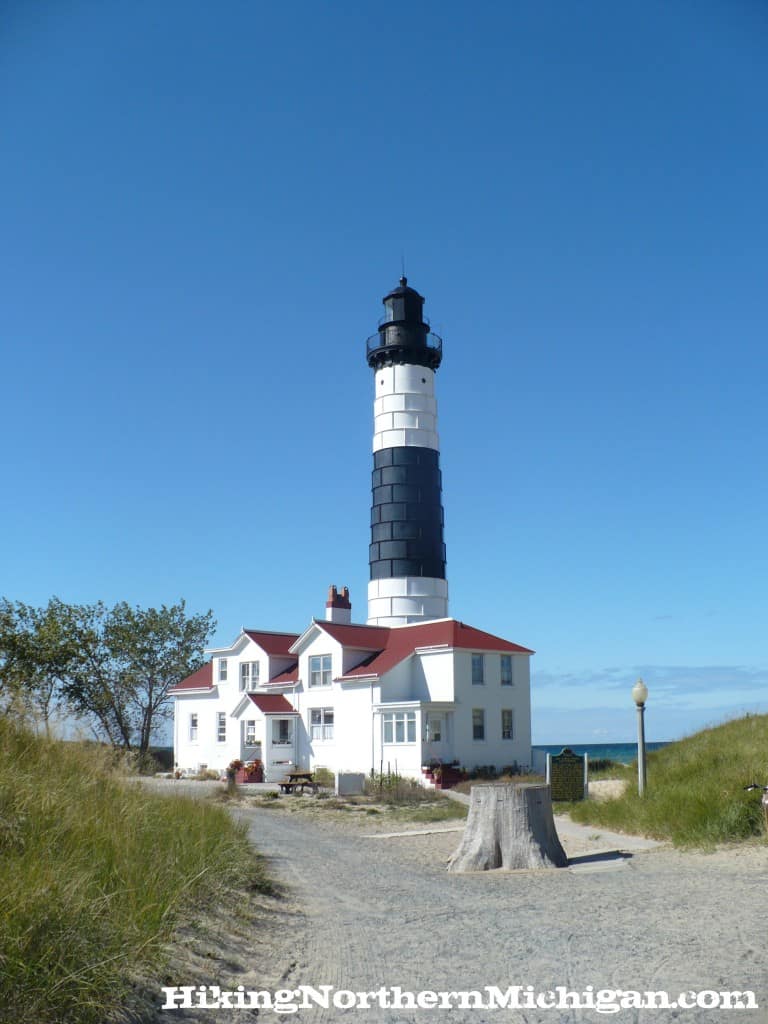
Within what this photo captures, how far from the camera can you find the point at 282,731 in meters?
41.0

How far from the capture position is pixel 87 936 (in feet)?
21.2

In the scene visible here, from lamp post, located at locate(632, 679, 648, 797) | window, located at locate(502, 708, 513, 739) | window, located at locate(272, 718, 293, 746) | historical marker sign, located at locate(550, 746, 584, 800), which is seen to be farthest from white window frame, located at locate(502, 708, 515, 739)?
lamp post, located at locate(632, 679, 648, 797)

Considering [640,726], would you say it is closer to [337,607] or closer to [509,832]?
[509,832]

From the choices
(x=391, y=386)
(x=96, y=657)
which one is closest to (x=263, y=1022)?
→ (x=391, y=386)

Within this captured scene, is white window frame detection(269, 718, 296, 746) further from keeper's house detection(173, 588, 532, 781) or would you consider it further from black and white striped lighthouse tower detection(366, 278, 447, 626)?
black and white striped lighthouse tower detection(366, 278, 447, 626)

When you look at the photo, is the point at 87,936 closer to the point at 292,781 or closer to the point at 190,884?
the point at 190,884

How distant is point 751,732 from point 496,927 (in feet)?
51.8

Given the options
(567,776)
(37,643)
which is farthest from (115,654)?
(567,776)

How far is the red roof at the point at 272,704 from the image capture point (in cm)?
4063

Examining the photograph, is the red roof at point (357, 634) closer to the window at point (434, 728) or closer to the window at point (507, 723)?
the window at point (434, 728)

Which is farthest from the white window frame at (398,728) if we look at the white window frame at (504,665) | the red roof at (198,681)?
the red roof at (198,681)

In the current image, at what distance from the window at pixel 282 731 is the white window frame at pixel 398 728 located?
589cm

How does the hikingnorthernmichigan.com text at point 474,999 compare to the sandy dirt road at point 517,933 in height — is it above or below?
above

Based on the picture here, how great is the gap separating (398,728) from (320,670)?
18.7ft
